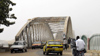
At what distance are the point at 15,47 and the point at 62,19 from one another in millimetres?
28607

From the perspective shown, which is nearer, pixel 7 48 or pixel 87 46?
pixel 87 46

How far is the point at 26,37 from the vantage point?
48.8 meters

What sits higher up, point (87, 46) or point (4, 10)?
point (4, 10)

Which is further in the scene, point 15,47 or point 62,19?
point 62,19

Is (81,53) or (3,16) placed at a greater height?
(3,16)

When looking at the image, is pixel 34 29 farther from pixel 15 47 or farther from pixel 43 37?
pixel 15 47

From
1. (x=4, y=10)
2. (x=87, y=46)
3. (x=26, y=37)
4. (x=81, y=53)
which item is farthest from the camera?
(x=26, y=37)

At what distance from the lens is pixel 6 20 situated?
26844mm

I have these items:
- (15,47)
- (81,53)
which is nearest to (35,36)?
(15,47)

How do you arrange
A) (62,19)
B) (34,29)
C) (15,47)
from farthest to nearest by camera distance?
(34,29) → (62,19) → (15,47)

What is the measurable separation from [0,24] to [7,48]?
538 centimetres

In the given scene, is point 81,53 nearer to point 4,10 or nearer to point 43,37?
point 4,10

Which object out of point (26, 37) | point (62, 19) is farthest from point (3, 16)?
point (62, 19)

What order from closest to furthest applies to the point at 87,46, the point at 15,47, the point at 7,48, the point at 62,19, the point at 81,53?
the point at 81,53
the point at 87,46
the point at 15,47
the point at 7,48
the point at 62,19
